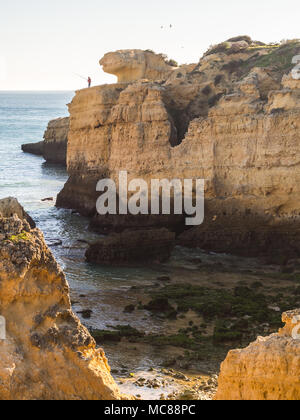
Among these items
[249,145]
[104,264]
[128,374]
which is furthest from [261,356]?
[249,145]

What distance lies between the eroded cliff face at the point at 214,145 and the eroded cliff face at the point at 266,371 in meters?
17.8

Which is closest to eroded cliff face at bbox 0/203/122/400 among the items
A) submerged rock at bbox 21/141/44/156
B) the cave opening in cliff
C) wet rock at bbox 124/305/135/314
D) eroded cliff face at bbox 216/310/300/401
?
eroded cliff face at bbox 216/310/300/401

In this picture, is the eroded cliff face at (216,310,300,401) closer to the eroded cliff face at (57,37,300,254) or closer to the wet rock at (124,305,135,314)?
the wet rock at (124,305,135,314)

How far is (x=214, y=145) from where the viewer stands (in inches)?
1161

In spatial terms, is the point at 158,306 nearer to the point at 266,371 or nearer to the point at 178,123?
the point at 266,371

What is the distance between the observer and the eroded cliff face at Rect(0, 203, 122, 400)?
8.56m

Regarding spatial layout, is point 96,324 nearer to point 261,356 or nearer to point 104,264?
point 104,264

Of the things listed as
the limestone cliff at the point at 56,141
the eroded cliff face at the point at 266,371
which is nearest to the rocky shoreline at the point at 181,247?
the eroded cliff face at the point at 266,371

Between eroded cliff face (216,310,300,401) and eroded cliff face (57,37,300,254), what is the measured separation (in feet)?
58.5

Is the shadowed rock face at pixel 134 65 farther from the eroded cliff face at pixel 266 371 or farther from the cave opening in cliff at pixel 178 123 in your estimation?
the eroded cliff face at pixel 266 371

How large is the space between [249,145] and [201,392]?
16288mm

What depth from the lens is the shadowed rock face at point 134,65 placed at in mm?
38844

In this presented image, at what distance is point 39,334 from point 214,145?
70.5 ft

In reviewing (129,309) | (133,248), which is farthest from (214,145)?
(129,309)
